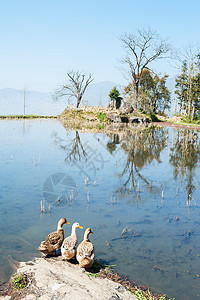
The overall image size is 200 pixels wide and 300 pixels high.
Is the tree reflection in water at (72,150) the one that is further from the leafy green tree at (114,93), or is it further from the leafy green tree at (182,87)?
the leafy green tree at (182,87)

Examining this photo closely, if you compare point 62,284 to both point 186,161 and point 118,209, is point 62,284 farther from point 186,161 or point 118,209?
point 186,161

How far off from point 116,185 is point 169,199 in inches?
120

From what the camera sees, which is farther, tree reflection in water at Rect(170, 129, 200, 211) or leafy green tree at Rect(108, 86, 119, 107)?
leafy green tree at Rect(108, 86, 119, 107)

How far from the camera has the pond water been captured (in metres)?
8.00

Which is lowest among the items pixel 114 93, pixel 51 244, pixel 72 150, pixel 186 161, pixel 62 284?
pixel 62 284

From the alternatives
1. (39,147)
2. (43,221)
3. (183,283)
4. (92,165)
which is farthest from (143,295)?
(39,147)

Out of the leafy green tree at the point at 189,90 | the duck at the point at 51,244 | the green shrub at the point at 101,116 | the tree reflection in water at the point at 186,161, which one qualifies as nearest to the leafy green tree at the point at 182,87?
the leafy green tree at the point at 189,90

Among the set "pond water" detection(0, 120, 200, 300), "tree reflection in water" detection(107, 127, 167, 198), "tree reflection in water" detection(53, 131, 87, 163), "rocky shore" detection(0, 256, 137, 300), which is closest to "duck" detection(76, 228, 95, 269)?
"rocky shore" detection(0, 256, 137, 300)

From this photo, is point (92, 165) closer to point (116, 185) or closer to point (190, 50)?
point (116, 185)

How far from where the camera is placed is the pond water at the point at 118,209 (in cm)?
800

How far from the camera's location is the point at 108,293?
6.36 m

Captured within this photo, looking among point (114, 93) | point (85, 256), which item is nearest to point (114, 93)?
point (114, 93)

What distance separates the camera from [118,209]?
39.2 ft

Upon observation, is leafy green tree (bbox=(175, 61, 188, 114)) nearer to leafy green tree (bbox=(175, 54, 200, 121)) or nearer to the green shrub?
leafy green tree (bbox=(175, 54, 200, 121))
